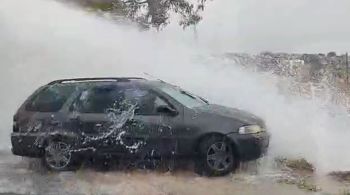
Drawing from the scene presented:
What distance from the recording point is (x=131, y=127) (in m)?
9.46

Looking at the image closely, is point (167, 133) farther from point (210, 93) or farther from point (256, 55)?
point (256, 55)

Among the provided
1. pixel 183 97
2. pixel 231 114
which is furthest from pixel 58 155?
pixel 231 114

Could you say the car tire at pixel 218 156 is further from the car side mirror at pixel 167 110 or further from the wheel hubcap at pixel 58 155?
the wheel hubcap at pixel 58 155

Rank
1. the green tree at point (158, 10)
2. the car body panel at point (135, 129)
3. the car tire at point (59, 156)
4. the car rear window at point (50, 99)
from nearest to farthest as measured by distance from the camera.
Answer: the car body panel at point (135, 129) < the car tire at point (59, 156) < the car rear window at point (50, 99) < the green tree at point (158, 10)

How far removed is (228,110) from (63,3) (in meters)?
7.76

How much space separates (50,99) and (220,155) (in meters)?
3.12

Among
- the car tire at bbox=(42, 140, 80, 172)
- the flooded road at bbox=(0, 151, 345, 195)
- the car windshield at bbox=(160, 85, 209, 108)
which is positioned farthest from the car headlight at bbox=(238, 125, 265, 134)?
the car tire at bbox=(42, 140, 80, 172)

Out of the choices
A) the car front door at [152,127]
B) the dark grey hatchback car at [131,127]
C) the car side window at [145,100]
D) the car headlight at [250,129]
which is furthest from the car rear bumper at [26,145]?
the car headlight at [250,129]

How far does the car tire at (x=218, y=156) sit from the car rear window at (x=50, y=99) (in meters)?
2.60

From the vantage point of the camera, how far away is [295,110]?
494 inches

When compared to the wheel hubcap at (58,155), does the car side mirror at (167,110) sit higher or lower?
higher

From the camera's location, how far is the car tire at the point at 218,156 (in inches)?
360

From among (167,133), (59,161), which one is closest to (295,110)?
(167,133)

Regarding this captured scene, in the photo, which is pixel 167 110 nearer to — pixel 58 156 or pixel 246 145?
pixel 246 145
